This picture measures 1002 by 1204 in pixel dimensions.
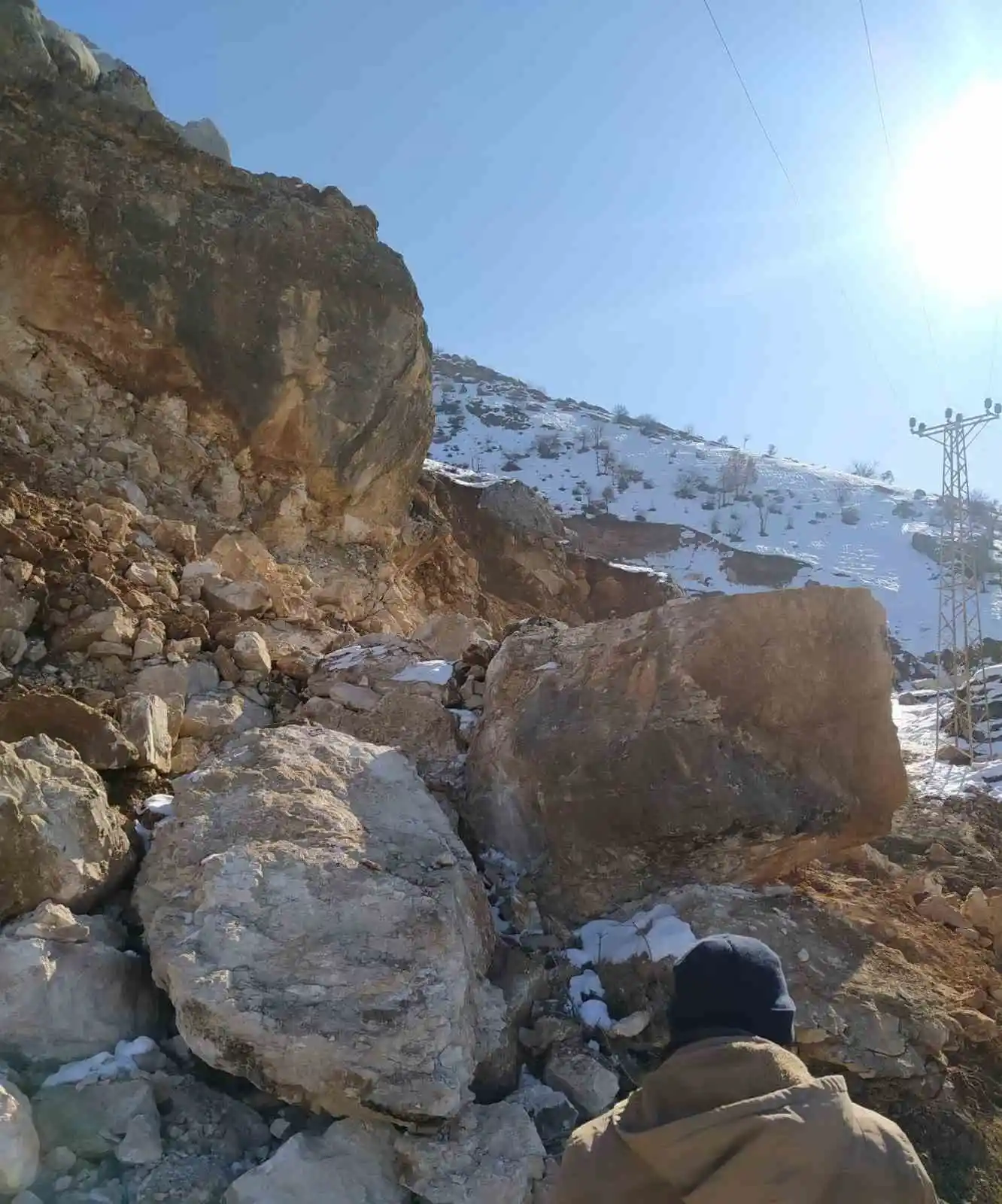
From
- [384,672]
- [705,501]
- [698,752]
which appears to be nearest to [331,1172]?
[698,752]

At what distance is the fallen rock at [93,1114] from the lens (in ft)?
8.07

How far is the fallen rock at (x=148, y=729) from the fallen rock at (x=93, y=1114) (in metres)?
1.77

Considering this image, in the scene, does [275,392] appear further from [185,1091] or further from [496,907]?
[185,1091]

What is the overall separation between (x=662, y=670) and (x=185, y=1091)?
303 cm

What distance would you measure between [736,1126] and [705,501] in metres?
43.8

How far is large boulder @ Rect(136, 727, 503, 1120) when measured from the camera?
8.87ft

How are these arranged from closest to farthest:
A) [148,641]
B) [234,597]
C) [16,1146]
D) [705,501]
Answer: [16,1146], [148,641], [234,597], [705,501]

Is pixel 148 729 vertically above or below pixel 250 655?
below

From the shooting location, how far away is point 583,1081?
3311mm

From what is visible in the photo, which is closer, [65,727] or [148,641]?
[65,727]

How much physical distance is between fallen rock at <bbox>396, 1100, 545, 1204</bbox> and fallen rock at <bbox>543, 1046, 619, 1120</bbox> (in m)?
0.44

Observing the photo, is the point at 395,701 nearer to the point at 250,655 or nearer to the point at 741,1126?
the point at 250,655

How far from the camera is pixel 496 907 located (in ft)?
14.0

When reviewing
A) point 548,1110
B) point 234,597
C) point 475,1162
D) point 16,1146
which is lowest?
point 548,1110
